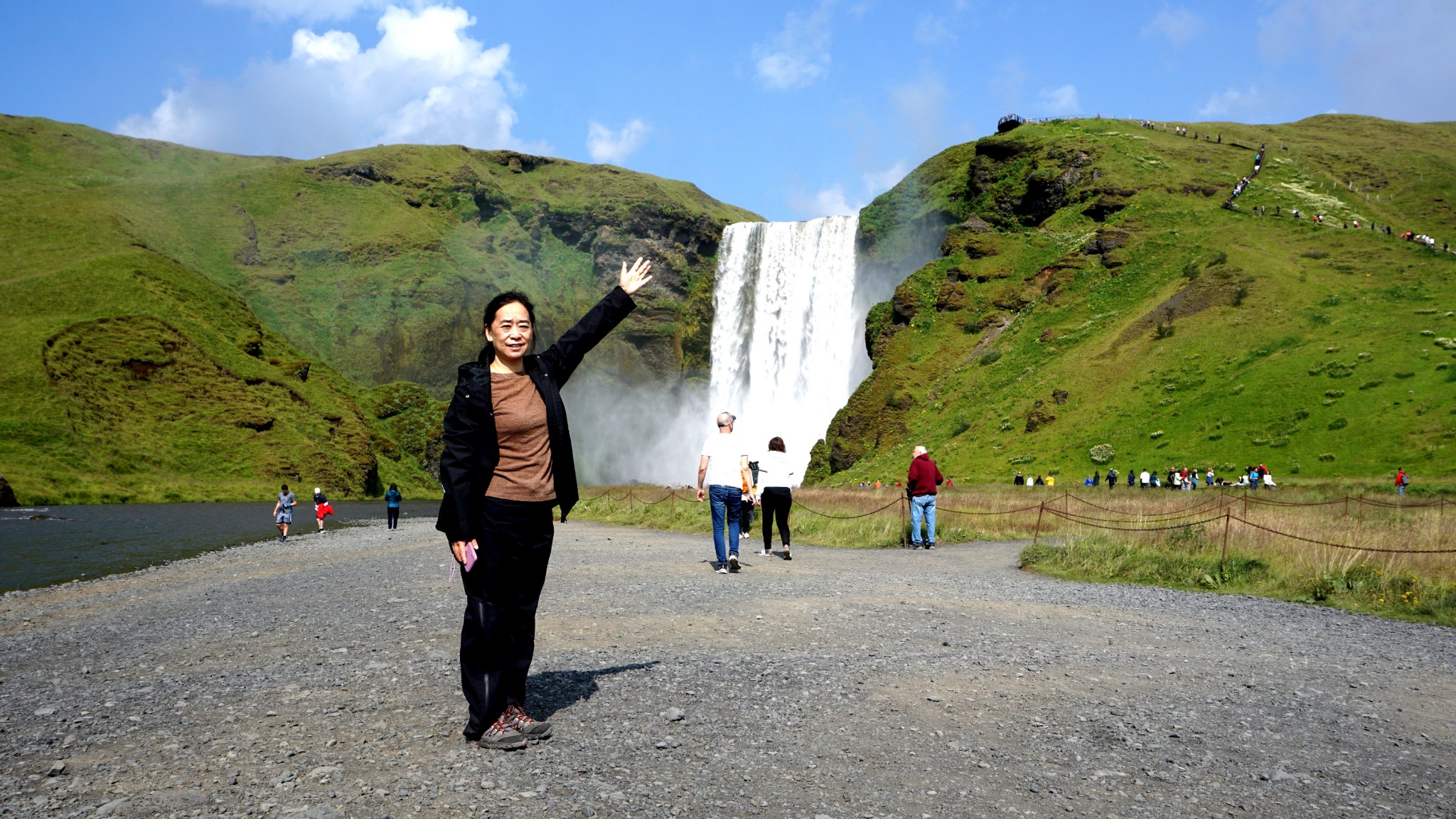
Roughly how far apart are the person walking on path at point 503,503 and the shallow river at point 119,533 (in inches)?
523

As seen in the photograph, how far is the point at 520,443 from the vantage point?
4867 mm

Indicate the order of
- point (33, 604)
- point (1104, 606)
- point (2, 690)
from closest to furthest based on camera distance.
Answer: point (2, 690), point (1104, 606), point (33, 604)

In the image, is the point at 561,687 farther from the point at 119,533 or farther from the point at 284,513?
the point at 119,533

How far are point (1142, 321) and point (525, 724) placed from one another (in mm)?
47354

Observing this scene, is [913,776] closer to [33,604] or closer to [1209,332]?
[33,604]

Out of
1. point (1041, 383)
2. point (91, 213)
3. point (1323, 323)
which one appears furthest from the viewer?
point (91, 213)

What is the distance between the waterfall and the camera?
62312 mm

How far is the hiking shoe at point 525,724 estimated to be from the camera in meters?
4.61

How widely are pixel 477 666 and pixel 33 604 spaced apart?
10620 mm

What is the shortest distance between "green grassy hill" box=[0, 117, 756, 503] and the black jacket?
170ft

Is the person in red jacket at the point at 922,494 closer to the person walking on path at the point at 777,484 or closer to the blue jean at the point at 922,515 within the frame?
the blue jean at the point at 922,515

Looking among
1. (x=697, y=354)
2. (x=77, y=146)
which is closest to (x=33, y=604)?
(x=697, y=354)

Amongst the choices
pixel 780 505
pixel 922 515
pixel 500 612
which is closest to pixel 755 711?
pixel 500 612

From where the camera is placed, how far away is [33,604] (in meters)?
11.8
